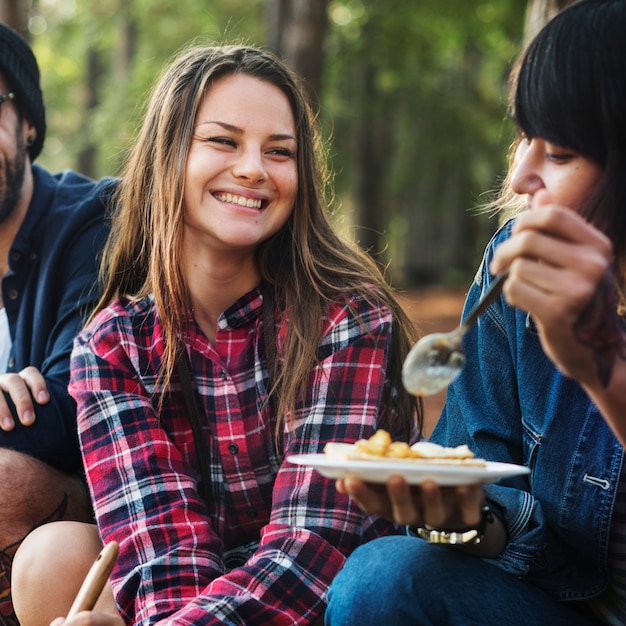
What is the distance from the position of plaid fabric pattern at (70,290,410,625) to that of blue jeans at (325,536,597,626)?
0.39 metres

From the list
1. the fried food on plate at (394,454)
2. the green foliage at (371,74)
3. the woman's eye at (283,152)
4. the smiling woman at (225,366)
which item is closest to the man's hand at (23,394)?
the smiling woman at (225,366)

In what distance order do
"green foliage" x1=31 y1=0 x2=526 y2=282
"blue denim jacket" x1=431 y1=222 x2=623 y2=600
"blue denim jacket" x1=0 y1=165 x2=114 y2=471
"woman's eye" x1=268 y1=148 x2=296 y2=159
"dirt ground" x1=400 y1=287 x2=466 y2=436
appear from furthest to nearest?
"green foliage" x1=31 y1=0 x2=526 y2=282 < "dirt ground" x1=400 y1=287 x2=466 y2=436 < "blue denim jacket" x1=0 y1=165 x2=114 y2=471 < "woman's eye" x1=268 y1=148 x2=296 y2=159 < "blue denim jacket" x1=431 y1=222 x2=623 y2=600

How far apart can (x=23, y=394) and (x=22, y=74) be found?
1.53m

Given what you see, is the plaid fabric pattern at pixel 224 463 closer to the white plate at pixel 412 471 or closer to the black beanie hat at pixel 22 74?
the white plate at pixel 412 471

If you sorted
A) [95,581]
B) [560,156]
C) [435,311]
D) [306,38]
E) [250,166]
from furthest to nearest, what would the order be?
[435,311]
[306,38]
[250,166]
[95,581]
[560,156]

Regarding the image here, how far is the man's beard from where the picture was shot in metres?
3.86

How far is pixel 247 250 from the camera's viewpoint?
3.10m

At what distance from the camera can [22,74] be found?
4023 mm

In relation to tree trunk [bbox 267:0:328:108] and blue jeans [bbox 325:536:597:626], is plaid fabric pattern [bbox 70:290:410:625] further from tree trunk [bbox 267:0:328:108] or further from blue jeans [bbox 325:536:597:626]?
tree trunk [bbox 267:0:328:108]

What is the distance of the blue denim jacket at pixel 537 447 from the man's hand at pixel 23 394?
1478mm

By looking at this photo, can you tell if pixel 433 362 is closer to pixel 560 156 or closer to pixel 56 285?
pixel 560 156

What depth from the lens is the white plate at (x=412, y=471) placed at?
1.73 meters

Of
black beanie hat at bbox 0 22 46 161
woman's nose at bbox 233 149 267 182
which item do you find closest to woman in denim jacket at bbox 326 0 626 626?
woman's nose at bbox 233 149 267 182

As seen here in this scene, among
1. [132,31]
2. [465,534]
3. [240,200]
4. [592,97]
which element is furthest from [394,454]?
[132,31]
